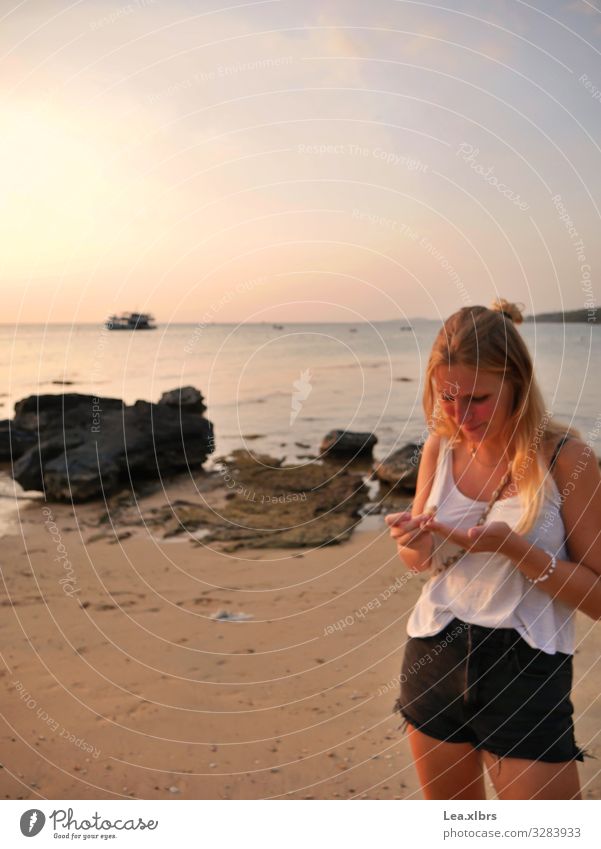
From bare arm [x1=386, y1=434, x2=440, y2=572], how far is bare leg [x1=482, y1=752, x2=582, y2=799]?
46cm

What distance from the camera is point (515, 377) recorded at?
1719 mm

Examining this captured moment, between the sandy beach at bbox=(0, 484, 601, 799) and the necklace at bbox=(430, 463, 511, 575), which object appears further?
the sandy beach at bbox=(0, 484, 601, 799)

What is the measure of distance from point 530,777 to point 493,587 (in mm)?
412

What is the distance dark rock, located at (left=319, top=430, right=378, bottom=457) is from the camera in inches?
334

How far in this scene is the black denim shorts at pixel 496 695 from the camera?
63.3 inches

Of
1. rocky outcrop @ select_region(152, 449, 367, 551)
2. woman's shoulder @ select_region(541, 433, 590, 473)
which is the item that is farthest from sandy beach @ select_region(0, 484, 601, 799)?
woman's shoulder @ select_region(541, 433, 590, 473)

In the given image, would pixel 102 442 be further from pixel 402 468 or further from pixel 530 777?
pixel 530 777

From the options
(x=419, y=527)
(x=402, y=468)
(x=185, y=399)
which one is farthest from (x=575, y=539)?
(x=185, y=399)

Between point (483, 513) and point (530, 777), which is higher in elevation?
point (483, 513)

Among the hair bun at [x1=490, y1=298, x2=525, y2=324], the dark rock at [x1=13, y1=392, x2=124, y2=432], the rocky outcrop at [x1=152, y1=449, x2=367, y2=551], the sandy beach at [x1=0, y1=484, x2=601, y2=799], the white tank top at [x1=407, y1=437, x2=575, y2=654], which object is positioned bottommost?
the sandy beach at [x1=0, y1=484, x2=601, y2=799]

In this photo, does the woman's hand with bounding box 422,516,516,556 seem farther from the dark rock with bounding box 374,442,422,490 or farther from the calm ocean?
the dark rock with bounding box 374,442,422,490

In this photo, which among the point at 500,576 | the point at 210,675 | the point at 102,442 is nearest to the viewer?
the point at 500,576

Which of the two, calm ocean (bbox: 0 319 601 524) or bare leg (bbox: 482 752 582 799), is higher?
calm ocean (bbox: 0 319 601 524)

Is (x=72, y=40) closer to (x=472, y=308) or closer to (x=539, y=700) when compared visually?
(x=472, y=308)
